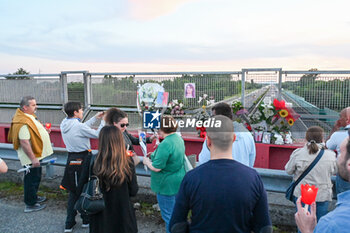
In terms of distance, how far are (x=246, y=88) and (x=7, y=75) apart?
262 inches

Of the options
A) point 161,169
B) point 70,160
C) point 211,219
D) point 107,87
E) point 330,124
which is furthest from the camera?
point 107,87

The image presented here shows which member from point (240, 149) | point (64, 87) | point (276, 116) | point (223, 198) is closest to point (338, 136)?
point (240, 149)

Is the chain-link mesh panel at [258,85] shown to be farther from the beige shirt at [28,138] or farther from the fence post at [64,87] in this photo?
the fence post at [64,87]

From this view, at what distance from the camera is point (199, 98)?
624 cm

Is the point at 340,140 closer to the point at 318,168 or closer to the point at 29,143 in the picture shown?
the point at 318,168

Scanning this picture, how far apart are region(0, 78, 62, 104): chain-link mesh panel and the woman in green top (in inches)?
189

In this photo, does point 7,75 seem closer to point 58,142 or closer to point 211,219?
point 58,142

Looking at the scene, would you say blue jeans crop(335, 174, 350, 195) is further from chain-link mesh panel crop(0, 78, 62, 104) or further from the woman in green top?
chain-link mesh panel crop(0, 78, 62, 104)

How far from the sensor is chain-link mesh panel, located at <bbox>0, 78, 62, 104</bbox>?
24.2 ft

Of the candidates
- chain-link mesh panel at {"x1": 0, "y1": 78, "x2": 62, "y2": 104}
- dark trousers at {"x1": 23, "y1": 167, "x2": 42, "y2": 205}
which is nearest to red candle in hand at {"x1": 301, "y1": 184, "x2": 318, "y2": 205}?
dark trousers at {"x1": 23, "y1": 167, "x2": 42, "y2": 205}

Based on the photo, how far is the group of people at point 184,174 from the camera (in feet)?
6.33

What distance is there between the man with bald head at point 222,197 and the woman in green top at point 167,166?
1.42m

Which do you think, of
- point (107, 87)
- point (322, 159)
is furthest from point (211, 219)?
point (107, 87)

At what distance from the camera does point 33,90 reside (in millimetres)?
7641
